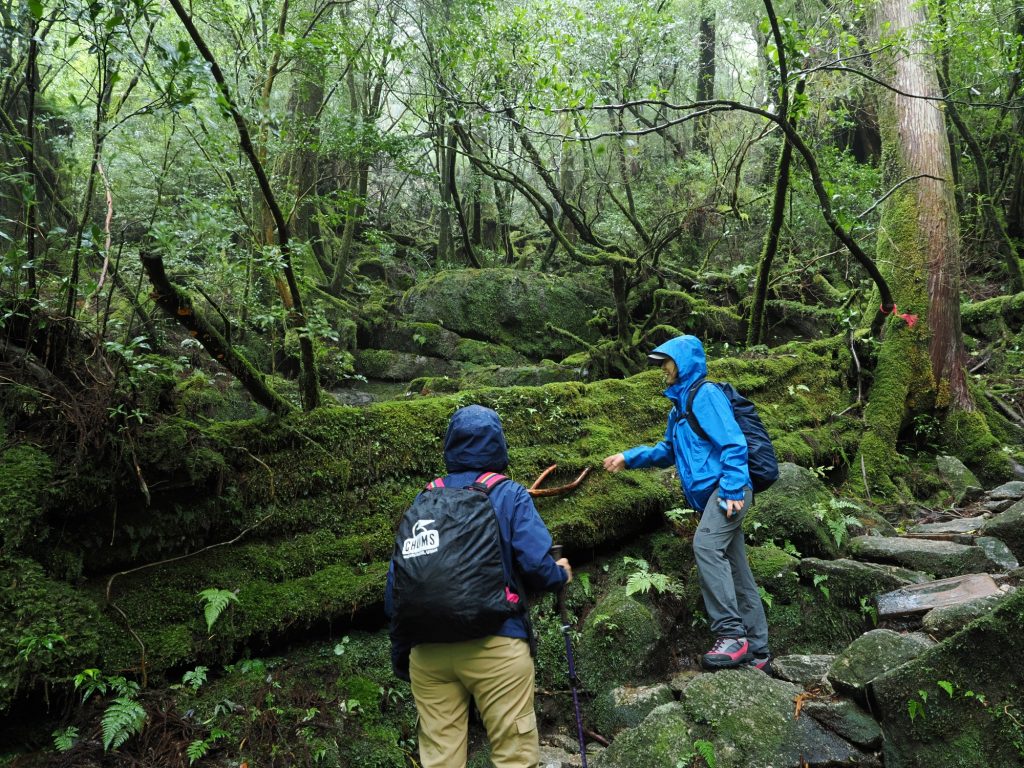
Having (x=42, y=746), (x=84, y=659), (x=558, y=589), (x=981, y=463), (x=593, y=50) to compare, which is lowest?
(x=981, y=463)

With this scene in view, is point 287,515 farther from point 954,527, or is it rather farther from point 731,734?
point 954,527

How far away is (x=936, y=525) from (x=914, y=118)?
23.0 feet

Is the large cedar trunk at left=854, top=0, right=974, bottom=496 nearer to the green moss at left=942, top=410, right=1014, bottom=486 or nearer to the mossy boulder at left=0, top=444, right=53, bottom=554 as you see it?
the green moss at left=942, top=410, right=1014, bottom=486

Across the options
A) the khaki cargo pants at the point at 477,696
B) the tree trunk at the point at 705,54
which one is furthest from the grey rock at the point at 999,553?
the tree trunk at the point at 705,54

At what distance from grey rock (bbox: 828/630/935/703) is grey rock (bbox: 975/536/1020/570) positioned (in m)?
1.78

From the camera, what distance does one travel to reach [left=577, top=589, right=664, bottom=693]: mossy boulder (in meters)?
5.06

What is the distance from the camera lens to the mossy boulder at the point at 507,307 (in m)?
14.1

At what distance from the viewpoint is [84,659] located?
396cm

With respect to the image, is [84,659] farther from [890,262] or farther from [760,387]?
[890,262]

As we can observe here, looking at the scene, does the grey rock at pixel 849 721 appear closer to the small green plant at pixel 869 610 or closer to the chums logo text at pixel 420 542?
the small green plant at pixel 869 610

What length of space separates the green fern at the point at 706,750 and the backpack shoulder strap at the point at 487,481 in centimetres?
206

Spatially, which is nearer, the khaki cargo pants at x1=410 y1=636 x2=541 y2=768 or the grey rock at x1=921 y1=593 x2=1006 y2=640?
the khaki cargo pants at x1=410 y1=636 x2=541 y2=768

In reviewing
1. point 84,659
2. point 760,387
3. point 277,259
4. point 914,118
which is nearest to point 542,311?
point 760,387

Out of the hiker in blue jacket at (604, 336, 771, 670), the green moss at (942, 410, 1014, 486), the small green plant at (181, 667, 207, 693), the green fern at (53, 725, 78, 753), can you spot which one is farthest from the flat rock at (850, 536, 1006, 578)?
the green fern at (53, 725, 78, 753)
